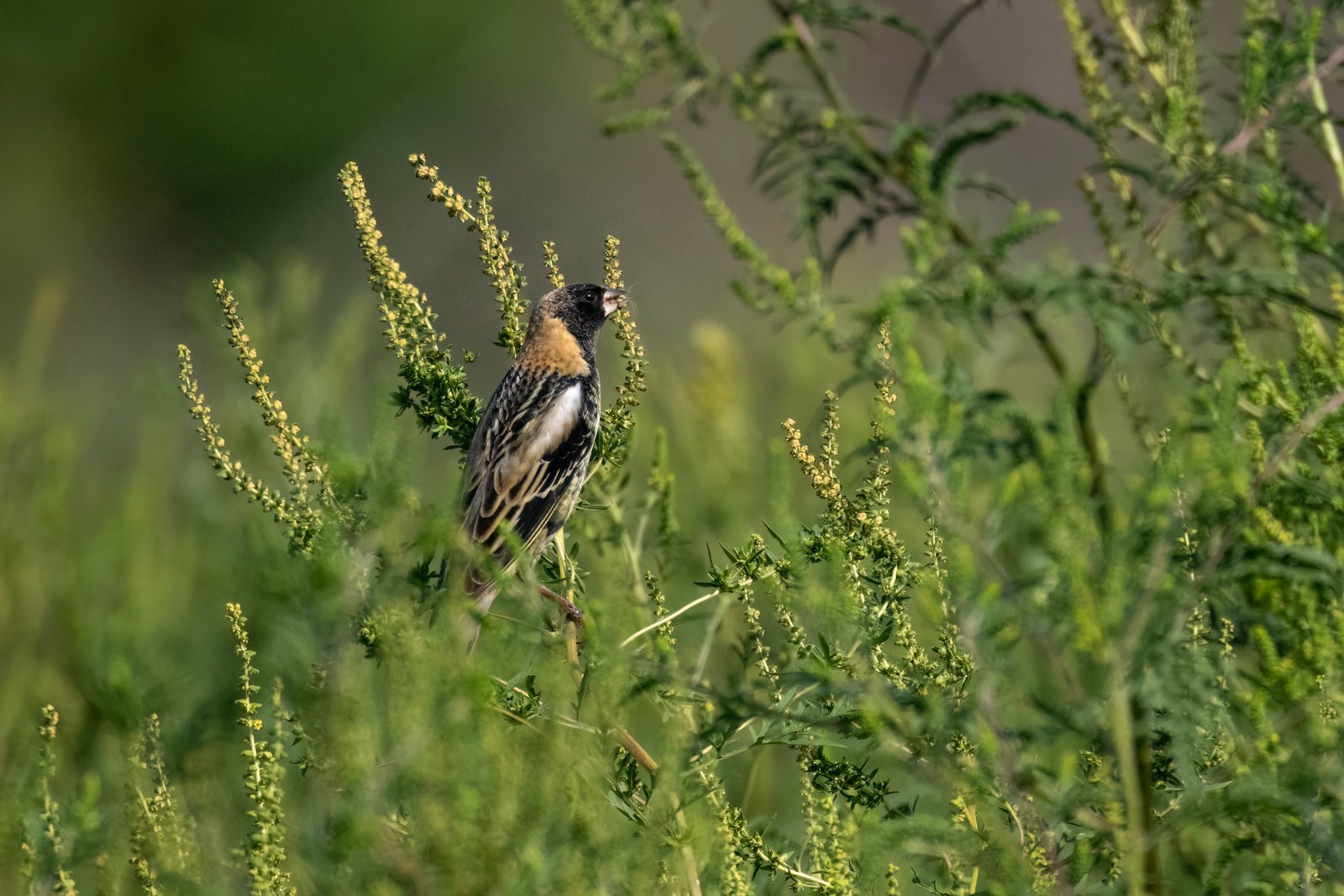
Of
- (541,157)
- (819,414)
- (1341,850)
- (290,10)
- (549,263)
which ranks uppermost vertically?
(290,10)

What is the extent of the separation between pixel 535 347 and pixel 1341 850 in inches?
102

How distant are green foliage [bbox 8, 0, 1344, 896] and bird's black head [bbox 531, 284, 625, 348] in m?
1.66

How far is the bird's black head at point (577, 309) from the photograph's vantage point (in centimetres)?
368

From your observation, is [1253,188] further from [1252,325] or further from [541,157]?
[541,157]

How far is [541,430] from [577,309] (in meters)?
0.52

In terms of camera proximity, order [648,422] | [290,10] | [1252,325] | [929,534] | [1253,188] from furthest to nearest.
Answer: [290,10] < [648,422] < [1252,325] < [1253,188] < [929,534]

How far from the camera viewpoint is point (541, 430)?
3.32 metres

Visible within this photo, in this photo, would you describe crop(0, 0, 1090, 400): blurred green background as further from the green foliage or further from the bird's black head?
the green foliage

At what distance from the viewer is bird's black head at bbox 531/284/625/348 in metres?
3.68

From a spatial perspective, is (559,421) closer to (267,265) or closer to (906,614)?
(906,614)

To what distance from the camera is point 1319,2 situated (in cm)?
176

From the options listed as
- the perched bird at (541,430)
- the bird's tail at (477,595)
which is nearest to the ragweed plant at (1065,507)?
the bird's tail at (477,595)

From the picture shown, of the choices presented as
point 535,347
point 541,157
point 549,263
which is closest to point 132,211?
point 541,157

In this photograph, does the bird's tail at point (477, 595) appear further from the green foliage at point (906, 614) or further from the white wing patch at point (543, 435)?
the white wing patch at point (543, 435)
